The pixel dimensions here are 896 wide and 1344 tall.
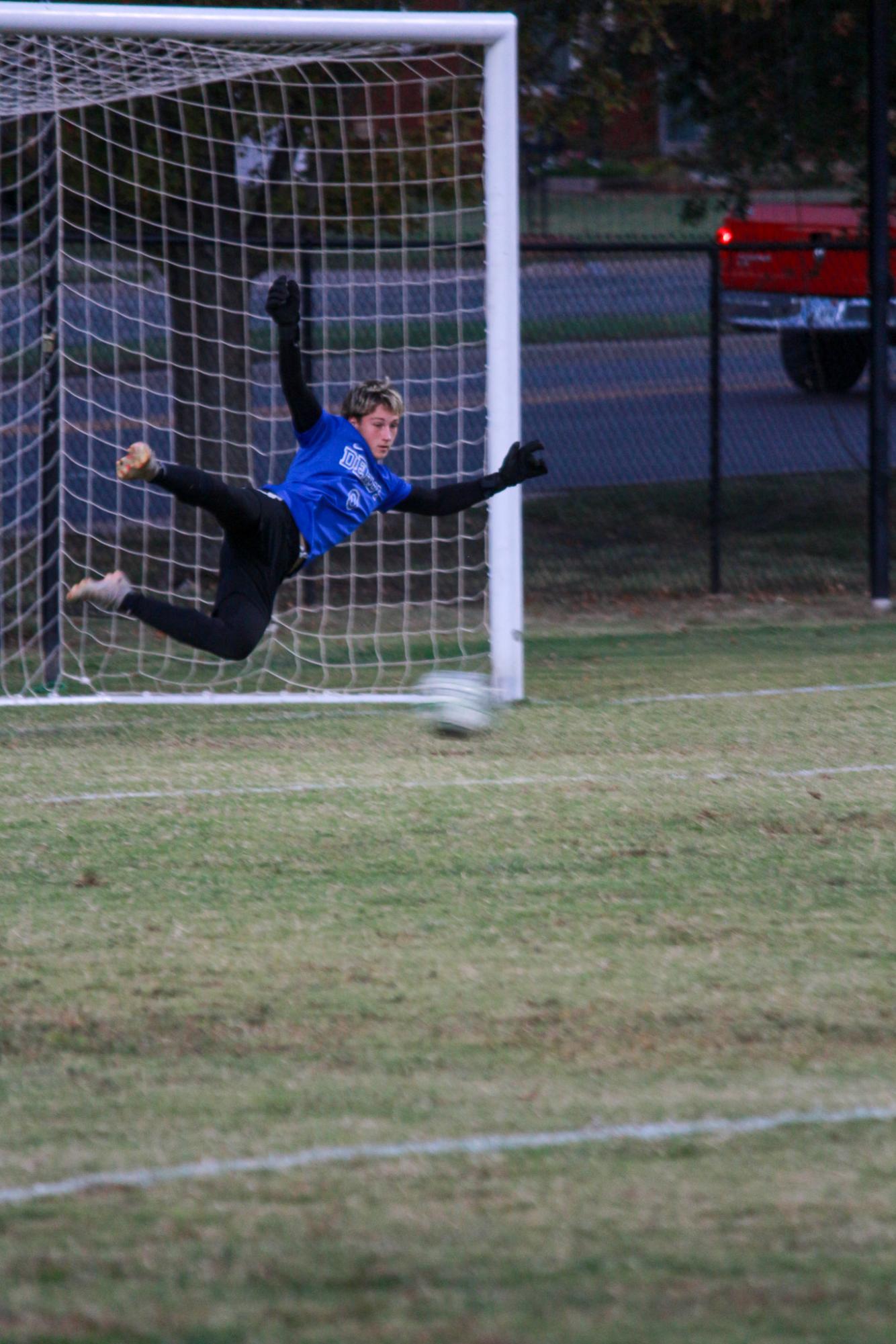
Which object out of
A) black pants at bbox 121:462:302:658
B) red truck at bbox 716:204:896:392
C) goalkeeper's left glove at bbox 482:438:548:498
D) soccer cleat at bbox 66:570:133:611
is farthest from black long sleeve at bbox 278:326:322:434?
red truck at bbox 716:204:896:392

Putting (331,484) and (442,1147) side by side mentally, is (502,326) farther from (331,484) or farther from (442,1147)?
(442,1147)

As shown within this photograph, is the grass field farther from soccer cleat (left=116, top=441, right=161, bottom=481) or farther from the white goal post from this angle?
the white goal post

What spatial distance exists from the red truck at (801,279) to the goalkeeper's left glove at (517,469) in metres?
5.05

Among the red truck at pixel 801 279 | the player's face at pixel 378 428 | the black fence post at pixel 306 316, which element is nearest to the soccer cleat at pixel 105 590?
the player's face at pixel 378 428

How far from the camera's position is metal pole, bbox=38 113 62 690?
946cm

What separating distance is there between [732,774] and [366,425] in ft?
7.13

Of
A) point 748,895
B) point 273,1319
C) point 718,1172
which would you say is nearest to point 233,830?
point 748,895

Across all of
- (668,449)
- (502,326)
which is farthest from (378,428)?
(668,449)

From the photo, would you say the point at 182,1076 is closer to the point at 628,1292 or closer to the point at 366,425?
the point at 628,1292

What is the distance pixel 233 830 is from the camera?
6.46m

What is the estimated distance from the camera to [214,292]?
12.5m

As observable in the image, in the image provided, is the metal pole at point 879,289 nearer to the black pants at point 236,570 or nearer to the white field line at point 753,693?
the white field line at point 753,693

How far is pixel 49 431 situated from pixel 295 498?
2273 millimetres

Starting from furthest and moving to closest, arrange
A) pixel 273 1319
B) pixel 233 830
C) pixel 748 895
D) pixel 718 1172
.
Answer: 1. pixel 233 830
2. pixel 748 895
3. pixel 718 1172
4. pixel 273 1319
